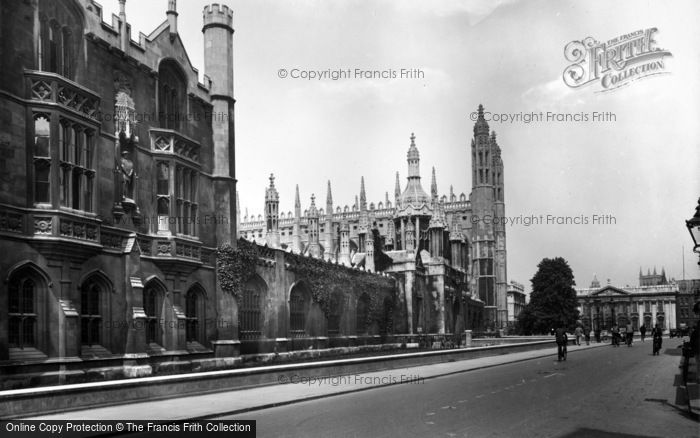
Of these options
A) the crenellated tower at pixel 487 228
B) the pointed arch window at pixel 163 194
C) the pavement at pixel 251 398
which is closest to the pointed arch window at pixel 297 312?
the pavement at pixel 251 398

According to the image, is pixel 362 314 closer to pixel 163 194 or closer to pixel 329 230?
pixel 163 194

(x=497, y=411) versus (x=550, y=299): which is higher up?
(x=497, y=411)

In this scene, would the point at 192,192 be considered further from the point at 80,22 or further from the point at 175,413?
the point at 175,413

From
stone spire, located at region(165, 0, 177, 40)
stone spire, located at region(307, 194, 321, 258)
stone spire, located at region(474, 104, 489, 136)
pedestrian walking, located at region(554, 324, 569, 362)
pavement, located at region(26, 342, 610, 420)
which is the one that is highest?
stone spire, located at region(474, 104, 489, 136)

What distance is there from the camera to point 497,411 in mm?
14164

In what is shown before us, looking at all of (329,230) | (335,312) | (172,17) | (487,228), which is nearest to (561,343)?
(335,312)

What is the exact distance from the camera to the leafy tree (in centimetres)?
8962

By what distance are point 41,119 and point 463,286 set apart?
54486mm

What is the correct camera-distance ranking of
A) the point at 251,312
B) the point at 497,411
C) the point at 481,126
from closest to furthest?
the point at 497,411 → the point at 251,312 → the point at 481,126

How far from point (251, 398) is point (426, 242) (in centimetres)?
4973

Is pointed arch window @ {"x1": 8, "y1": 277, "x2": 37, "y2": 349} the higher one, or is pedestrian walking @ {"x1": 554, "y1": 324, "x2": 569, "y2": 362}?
pointed arch window @ {"x1": 8, "y1": 277, "x2": 37, "y2": 349}

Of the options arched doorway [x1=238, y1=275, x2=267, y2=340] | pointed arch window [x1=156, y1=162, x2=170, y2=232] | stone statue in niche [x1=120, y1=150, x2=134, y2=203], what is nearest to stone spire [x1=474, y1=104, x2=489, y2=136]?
arched doorway [x1=238, y1=275, x2=267, y2=340]

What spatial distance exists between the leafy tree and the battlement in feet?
235

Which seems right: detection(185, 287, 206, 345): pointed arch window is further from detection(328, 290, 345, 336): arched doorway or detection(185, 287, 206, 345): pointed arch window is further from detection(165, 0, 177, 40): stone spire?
detection(328, 290, 345, 336): arched doorway
